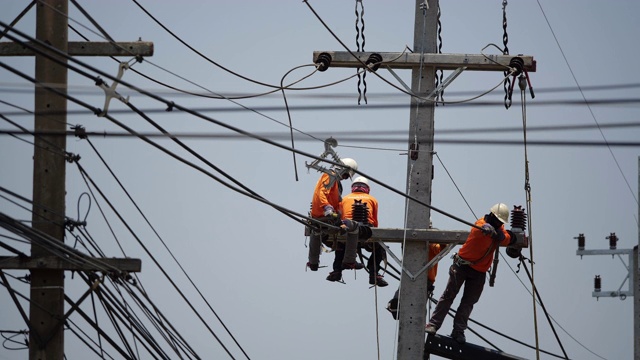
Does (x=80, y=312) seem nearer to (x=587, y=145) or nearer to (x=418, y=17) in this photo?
(x=587, y=145)

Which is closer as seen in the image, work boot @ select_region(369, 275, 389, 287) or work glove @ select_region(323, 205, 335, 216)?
work glove @ select_region(323, 205, 335, 216)

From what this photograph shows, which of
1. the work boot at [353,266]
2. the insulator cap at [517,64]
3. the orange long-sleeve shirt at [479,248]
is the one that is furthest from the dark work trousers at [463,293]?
the insulator cap at [517,64]

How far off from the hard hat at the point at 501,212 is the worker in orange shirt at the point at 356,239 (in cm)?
164

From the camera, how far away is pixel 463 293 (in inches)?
898

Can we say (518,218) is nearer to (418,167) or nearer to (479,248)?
(479,248)

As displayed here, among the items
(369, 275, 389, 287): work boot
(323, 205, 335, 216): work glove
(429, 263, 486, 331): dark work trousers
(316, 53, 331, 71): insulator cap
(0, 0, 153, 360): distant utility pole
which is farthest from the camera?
(369, 275, 389, 287): work boot

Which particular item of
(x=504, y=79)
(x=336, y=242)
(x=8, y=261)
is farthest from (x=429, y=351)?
(x=8, y=261)

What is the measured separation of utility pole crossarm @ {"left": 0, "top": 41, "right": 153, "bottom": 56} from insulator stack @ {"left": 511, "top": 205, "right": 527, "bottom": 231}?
24.7ft

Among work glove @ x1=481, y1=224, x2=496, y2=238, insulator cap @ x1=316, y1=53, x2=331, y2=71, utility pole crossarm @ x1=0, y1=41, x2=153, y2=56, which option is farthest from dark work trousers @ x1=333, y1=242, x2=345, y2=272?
utility pole crossarm @ x1=0, y1=41, x2=153, y2=56

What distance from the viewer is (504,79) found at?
22.0m

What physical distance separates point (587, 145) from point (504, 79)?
789 cm

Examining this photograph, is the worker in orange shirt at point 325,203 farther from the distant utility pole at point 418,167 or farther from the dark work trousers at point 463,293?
the dark work trousers at point 463,293

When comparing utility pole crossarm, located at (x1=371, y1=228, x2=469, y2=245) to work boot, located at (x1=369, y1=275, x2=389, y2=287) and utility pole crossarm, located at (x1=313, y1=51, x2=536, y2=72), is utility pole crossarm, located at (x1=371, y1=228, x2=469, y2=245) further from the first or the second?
utility pole crossarm, located at (x1=313, y1=51, x2=536, y2=72)

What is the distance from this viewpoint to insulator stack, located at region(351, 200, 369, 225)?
22.3 m
